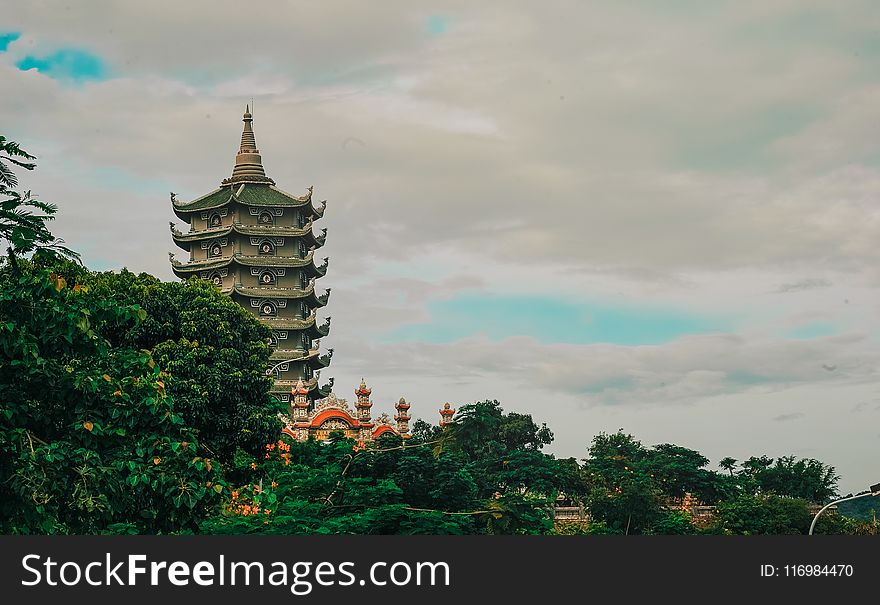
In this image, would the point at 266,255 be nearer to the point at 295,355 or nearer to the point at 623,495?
the point at 295,355

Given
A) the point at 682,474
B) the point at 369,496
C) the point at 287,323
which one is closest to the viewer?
the point at 369,496

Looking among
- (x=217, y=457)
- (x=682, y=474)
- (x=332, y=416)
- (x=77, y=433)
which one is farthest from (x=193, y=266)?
(x=77, y=433)

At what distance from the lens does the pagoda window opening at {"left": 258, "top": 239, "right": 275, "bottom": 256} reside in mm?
87312

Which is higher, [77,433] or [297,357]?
[297,357]

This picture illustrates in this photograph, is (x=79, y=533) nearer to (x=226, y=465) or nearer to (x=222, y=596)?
(x=222, y=596)

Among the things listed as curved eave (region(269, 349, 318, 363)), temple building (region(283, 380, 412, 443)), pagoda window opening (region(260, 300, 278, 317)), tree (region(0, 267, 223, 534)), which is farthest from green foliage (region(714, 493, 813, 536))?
tree (region(0, 267, 223, 534))

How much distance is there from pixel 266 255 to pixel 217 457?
152 ft

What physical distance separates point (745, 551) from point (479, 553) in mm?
5080

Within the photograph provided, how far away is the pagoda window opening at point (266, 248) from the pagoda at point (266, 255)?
2.6 inches

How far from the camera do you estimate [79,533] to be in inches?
844

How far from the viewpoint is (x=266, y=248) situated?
87375 millimetres

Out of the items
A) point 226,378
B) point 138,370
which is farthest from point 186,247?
point 138,370

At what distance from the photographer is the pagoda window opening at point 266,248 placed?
286ft

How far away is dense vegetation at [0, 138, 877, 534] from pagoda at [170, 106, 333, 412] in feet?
45.5
